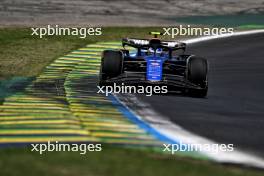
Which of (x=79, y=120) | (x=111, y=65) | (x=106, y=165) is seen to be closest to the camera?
(x=106, y=165)

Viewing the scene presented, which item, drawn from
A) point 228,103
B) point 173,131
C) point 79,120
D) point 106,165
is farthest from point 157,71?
point 106,165

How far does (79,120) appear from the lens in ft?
36.0

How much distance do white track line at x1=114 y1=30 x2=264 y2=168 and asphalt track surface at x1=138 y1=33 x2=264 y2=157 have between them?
176mm

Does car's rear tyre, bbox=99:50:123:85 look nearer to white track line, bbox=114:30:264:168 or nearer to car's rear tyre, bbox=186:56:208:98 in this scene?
white track line, bbox=114:30:264:168

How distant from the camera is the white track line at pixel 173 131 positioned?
8.91 metres

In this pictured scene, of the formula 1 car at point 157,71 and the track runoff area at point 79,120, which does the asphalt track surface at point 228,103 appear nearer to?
the formula 1 car at point 157,71

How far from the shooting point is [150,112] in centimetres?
1230

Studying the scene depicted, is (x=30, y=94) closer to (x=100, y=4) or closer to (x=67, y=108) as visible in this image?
(x=67, y=108)

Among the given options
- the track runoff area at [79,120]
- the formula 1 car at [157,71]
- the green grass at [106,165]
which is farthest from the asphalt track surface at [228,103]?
the green grass at [106,165]

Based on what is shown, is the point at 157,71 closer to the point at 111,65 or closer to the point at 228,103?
the point at 111,65

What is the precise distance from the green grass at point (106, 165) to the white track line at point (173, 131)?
0.38 m

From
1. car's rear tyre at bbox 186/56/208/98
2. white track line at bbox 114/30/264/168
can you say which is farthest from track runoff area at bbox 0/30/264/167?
car's rear tyre at bbox 186/56/208/98

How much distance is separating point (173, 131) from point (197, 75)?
4.15 meters

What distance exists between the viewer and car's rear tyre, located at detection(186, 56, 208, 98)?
14.6m
